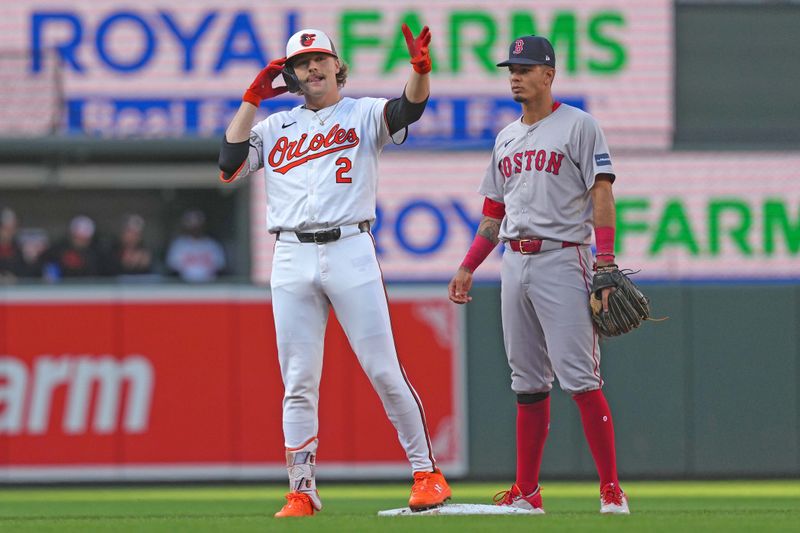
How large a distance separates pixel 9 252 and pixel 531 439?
624 cm

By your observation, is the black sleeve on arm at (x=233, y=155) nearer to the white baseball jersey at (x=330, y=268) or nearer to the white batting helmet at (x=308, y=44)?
the white baseball jersey at (x=330, y=268)

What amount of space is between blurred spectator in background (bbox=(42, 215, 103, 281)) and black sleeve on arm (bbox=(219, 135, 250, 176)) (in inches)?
210

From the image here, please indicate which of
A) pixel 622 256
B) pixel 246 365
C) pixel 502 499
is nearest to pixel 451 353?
pixel 246 365

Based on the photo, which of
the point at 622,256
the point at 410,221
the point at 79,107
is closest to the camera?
the point at 622,256

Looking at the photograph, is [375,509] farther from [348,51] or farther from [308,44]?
[348,51]

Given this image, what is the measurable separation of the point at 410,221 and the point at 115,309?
3206 millimetres

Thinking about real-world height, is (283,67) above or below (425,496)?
above

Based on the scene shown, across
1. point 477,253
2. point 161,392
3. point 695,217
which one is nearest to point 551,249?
point 477,253

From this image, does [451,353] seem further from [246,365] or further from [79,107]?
[79,107]

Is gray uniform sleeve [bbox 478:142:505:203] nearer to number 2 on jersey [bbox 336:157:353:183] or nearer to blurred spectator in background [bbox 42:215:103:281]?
number 2 on jersey [bbox 336:157:353:183]

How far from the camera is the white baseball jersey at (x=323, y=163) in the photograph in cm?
544

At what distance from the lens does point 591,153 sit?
5.48 metres

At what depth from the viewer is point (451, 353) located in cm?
939

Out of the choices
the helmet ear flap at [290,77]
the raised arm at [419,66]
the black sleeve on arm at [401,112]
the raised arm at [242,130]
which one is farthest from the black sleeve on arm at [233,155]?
the raised arm at [419,66]
